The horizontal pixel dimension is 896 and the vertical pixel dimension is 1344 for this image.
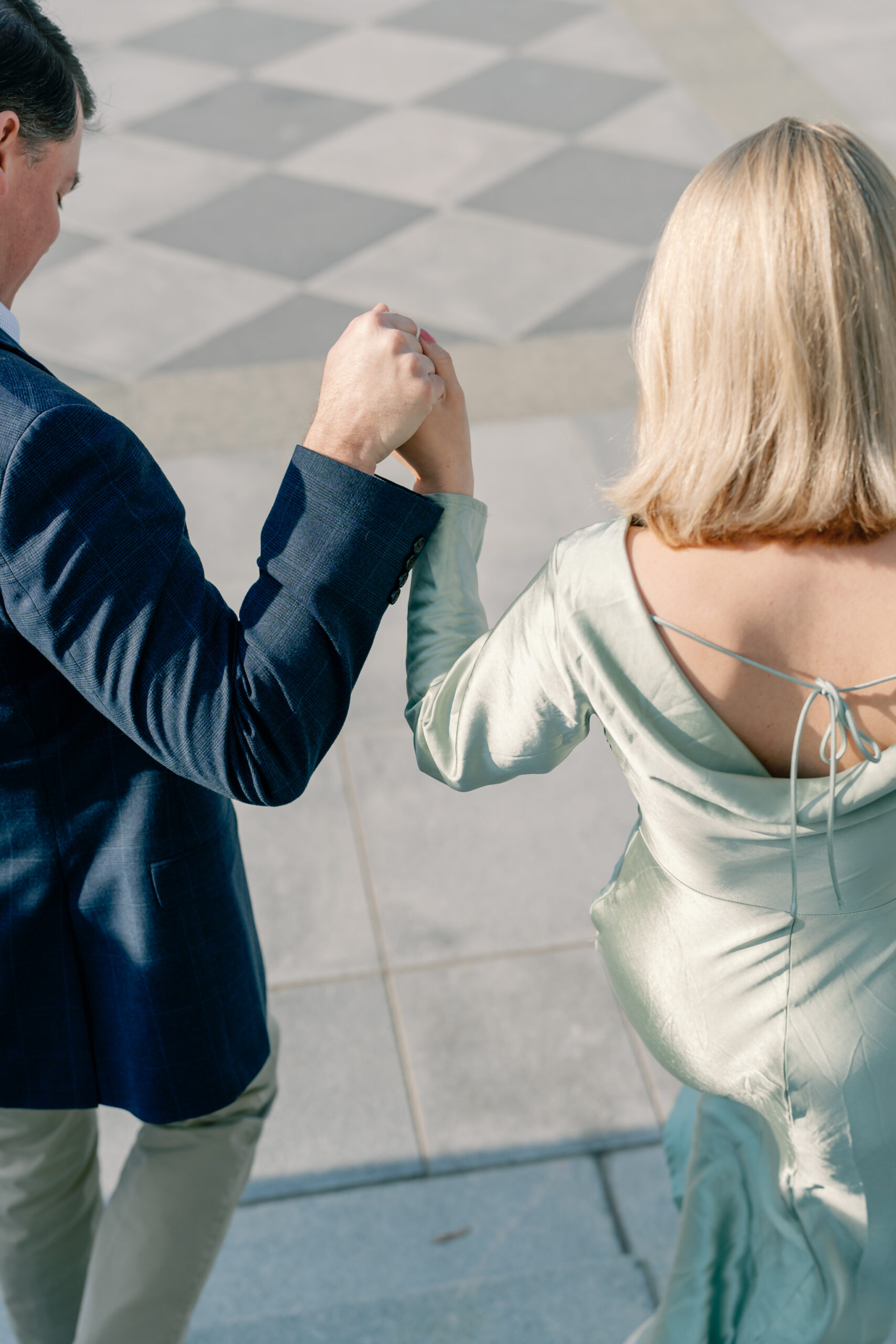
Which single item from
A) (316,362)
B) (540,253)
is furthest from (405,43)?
(316,362)

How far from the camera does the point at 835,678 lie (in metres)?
1.29

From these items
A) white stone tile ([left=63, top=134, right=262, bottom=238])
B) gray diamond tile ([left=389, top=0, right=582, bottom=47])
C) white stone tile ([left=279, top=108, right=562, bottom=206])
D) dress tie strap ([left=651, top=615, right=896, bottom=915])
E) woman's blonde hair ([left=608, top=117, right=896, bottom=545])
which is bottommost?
white stone tile ([left=63, top=134, right=262, bottom=238])

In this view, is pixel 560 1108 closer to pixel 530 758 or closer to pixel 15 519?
pixel 530 758

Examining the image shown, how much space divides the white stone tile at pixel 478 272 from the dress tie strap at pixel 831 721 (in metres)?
4.07

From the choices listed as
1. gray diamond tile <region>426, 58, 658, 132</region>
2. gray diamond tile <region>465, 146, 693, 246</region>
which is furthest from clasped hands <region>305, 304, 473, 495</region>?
gray diamond tile <region>426, 58, 658, 132</region>

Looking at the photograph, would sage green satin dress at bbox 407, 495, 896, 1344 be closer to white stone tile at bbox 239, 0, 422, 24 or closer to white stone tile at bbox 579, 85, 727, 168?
white stone tile at bbox 579, 85, 727, 168

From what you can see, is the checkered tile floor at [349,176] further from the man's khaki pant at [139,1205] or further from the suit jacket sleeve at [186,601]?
the suit jacket sleeve at [186,601]

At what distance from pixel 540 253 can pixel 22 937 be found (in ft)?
15.3

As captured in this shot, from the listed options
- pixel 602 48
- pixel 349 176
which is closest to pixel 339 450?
pixel 349 176

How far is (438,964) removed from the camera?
2.84 metres

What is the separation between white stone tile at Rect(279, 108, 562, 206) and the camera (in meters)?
6.16

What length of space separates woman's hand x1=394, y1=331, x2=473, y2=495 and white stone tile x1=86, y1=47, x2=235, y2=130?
239 inches

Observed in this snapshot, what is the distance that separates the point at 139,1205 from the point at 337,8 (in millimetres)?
8050

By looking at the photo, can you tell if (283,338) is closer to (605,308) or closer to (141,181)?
(605,308)
